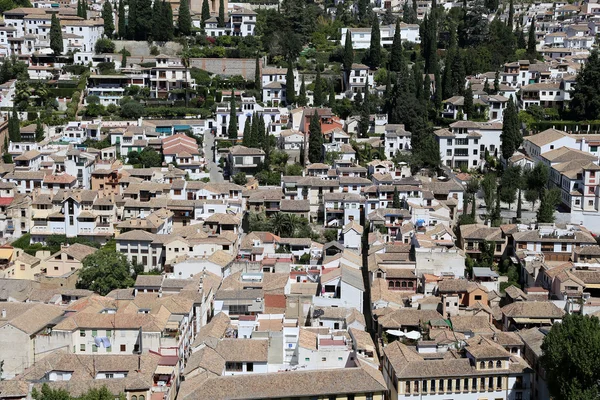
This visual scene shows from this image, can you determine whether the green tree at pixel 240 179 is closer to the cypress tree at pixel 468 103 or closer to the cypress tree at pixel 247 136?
the cypress tree at pixel 247 136

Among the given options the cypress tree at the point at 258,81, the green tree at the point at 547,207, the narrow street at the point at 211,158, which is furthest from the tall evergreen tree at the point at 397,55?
the green tree at the point at 547,207

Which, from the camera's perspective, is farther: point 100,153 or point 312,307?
point 100,153


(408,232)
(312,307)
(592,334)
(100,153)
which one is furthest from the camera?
(100,153)

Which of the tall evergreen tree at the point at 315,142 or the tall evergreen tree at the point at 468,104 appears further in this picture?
the tall evergreen tree at the point at 468,104

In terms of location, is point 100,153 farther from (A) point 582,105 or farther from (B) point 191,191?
(A) point 582,105

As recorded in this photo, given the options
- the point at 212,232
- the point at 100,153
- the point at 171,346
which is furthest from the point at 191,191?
the point at 171,346

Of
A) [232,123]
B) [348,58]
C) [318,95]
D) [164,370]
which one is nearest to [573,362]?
[164,370]

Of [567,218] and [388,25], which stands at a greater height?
[388,25]
